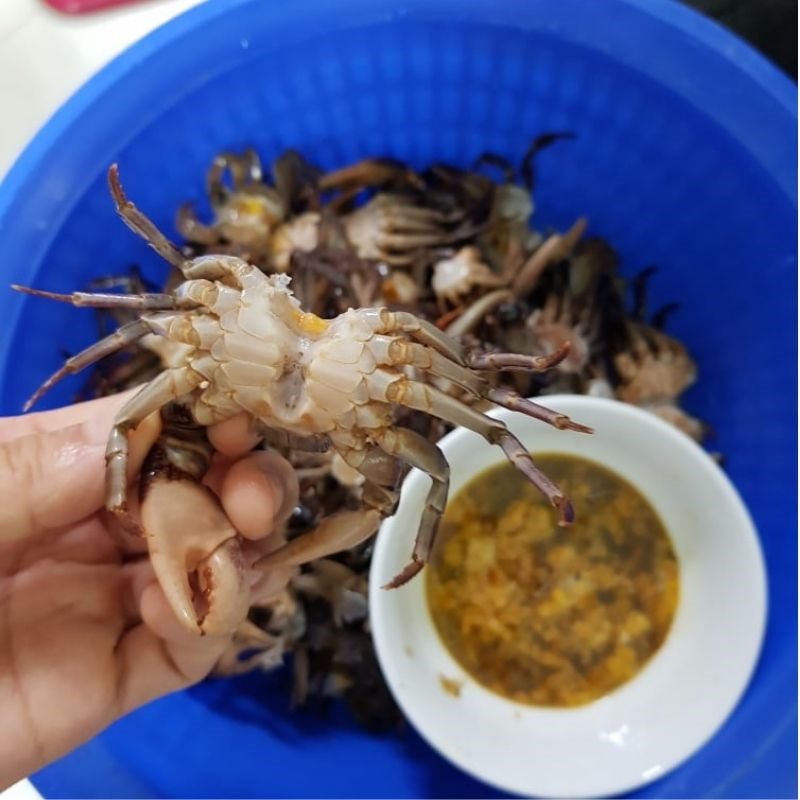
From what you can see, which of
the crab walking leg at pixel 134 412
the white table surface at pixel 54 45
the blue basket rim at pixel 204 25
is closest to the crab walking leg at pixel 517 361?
the crab walking leg at pixel 134 412

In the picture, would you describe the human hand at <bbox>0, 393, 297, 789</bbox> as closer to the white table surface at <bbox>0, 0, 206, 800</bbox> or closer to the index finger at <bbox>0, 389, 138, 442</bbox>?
the index finger at <bbox>0, 389, 138, 442</bbox>

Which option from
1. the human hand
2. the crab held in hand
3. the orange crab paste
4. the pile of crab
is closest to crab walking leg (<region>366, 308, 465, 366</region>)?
the crab held in hand

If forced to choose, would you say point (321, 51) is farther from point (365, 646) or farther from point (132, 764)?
point (132, 764)

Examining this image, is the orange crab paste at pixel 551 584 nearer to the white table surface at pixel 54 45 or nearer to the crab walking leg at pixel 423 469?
the crab walking leg at pixel 423 469

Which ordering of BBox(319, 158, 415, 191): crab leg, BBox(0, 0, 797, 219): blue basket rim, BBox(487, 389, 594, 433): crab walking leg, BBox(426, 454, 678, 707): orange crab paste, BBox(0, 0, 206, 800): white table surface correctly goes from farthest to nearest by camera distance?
BBox(0, 0, 206, 800): white table surface → BBox(319, 158, 415, 191): crab leg → BBox(426, 454, 678, 707): orange crab paste → BBox(0, 0, 797, 219): blue basket rim → BBox(487, 389, 594, 433): crab walking leg

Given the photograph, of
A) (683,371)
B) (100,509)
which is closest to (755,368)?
(683,371)

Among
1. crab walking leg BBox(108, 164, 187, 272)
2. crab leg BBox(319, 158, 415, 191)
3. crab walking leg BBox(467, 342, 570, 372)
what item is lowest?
crab walking leg BBox(108, 164, 187, 272)

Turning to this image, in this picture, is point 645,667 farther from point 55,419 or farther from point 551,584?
point 55,419
